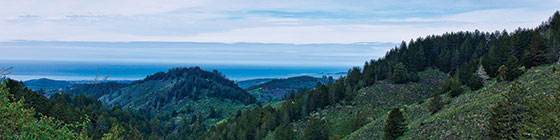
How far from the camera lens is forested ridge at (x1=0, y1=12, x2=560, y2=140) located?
24.9 metres

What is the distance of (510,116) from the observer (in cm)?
3003

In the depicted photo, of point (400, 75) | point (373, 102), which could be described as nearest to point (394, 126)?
point (373, 102)

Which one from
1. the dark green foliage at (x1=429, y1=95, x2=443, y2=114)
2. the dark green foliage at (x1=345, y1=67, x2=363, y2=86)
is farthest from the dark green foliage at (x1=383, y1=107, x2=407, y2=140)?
the dark green foliage at (x1=345, y1=67, x2=363, y2=86)

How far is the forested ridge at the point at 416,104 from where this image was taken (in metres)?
24.9

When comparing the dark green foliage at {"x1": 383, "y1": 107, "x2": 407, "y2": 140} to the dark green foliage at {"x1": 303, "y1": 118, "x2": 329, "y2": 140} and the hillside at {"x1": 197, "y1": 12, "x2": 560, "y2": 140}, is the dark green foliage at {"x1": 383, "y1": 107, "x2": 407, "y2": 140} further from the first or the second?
the dark green foliage at {"x1": 303, "y1": 118, "x2": 329, "y2": 140}

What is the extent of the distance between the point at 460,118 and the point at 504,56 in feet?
164

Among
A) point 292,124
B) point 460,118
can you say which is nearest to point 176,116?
point 292,124

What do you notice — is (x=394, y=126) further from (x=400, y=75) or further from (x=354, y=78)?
(x=354, y=78)

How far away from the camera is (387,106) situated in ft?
279

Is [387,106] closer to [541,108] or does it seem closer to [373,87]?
[373,87]

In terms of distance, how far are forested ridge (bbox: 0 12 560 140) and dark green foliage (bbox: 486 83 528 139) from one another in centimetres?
9

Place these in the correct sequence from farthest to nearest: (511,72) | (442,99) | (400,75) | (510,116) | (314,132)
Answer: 1. (400,75)
2. (314,132)
3. (442,99)
4. (511,72)
5. (510,116)

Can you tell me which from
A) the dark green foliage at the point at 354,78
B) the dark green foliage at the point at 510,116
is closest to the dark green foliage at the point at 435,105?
the dark green foliage at the point at 510,116

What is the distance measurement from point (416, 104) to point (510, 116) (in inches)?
1661
